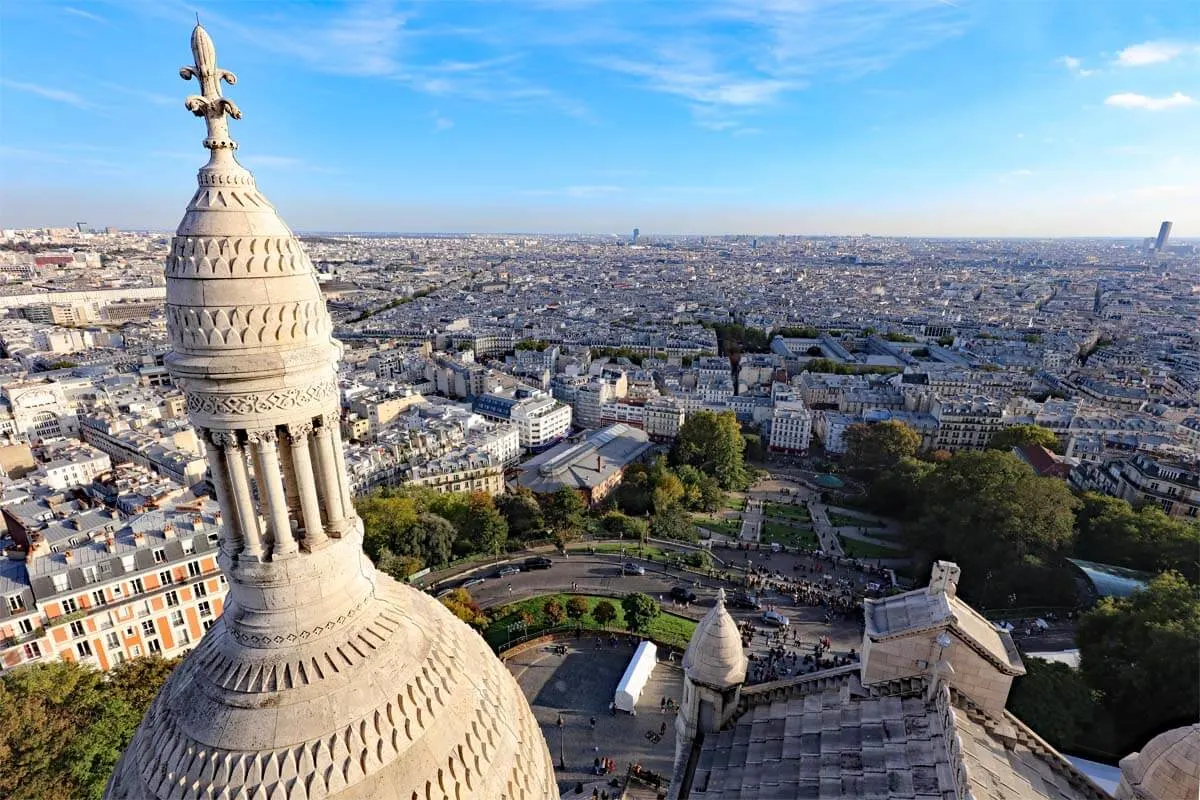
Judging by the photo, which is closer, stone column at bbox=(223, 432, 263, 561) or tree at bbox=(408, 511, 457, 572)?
stone column at bbox=(223, 432, 263, 561)

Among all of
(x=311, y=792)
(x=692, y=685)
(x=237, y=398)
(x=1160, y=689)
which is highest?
(x=237, y=398)

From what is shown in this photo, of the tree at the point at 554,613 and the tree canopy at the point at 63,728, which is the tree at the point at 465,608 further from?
the tree canopy at the point at 63,728

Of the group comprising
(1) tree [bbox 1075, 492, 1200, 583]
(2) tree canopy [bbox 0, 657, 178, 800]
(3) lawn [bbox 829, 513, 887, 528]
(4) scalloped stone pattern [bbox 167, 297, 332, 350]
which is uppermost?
(4) scalloped stone pattern [bbox 167, 297, 332, 350]

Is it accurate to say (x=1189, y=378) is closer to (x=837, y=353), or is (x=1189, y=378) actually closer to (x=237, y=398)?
(x=837, y=353)

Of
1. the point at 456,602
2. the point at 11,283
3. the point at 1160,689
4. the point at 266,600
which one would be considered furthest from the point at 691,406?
the point at 11,283

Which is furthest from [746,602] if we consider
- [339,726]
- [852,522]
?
[339,726]

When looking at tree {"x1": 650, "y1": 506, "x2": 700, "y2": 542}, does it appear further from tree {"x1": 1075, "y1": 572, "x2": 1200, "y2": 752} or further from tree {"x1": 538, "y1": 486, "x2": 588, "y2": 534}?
tree {"x1": 1075, "y1": 572, "x2": 1200, "y2": 752}

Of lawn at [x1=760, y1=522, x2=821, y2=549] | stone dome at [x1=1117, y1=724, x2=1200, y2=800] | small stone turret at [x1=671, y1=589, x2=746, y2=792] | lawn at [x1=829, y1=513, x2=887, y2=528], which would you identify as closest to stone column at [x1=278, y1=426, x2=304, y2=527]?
small stone turret at [x1=671, y1=589, x2=746, y2=792]

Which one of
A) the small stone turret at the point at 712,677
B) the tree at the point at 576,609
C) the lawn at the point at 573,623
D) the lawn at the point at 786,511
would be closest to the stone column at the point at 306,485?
the small stone turret at the point at 712,677
